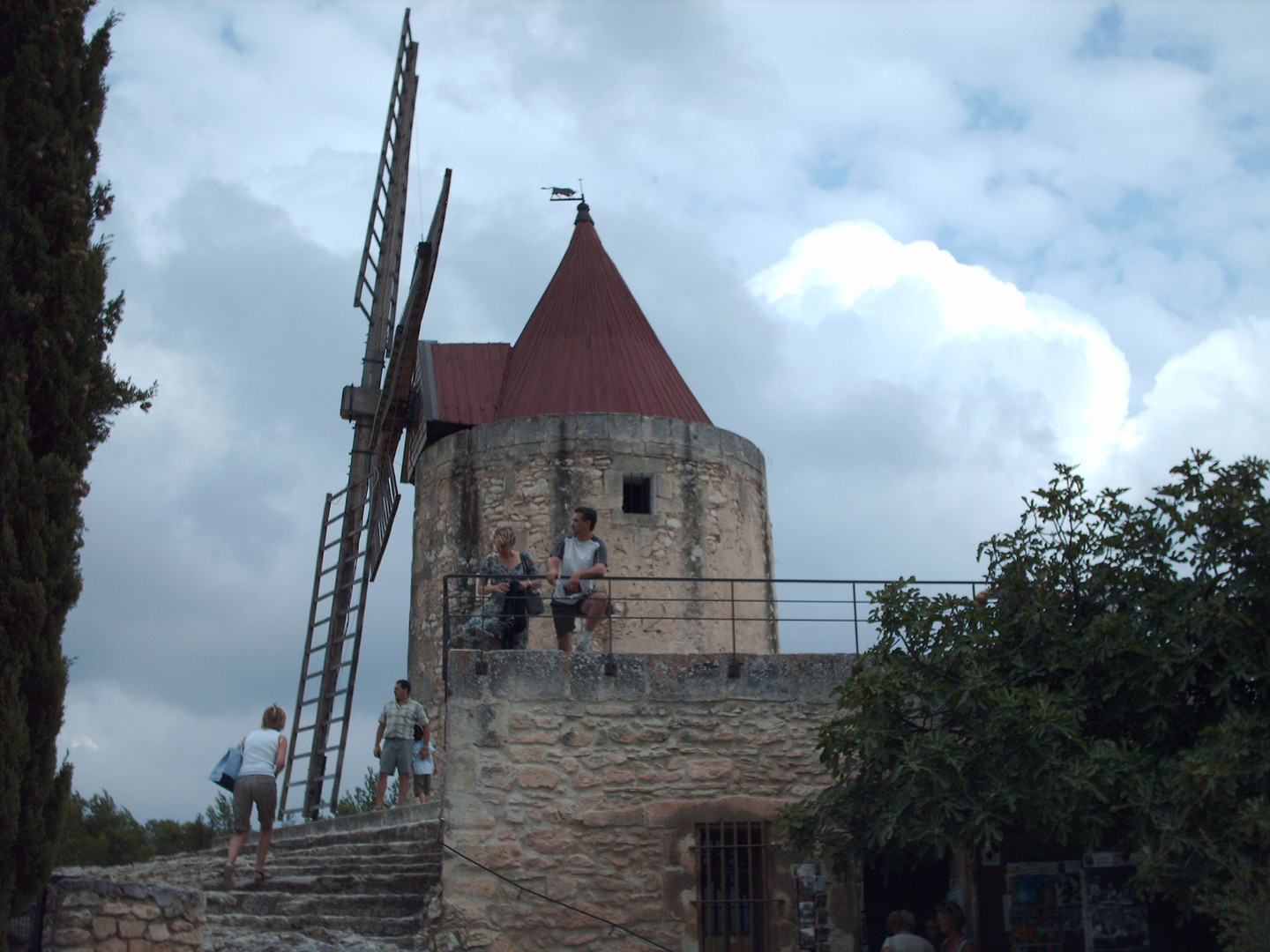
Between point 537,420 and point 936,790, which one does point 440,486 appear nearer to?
point 537,420

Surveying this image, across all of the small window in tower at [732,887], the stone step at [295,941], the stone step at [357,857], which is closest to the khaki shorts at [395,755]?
the stone step at [357,857]

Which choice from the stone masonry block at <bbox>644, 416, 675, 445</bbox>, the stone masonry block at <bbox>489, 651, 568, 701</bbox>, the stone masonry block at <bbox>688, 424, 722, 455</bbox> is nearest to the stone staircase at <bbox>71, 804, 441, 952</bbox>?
the stone masonry block at <bbox>489, 651, 568, 701</bbox>

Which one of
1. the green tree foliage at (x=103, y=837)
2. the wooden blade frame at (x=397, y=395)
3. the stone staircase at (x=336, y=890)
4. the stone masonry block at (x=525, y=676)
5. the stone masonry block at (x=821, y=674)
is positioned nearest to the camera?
the stone staircase at (x=336, y=890)

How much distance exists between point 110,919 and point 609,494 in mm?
6155

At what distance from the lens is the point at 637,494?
1260 cm

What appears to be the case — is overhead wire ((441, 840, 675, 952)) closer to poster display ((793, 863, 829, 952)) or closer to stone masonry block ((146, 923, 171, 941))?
poster display ((793, 863, 829, 952))

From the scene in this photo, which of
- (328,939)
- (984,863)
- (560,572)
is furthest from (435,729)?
(984,863)

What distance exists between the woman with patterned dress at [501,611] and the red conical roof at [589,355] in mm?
3492

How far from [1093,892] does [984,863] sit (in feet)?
2.44

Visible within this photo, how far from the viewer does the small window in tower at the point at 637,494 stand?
12.5 m

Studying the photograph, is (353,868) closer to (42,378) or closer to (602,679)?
(602,679)

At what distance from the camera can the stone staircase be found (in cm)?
805

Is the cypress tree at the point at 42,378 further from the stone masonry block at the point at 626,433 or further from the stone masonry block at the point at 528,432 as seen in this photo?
the stone masonry block at the point at 626,433

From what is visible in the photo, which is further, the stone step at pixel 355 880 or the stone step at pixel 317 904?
the stone step at pixel 355 880
